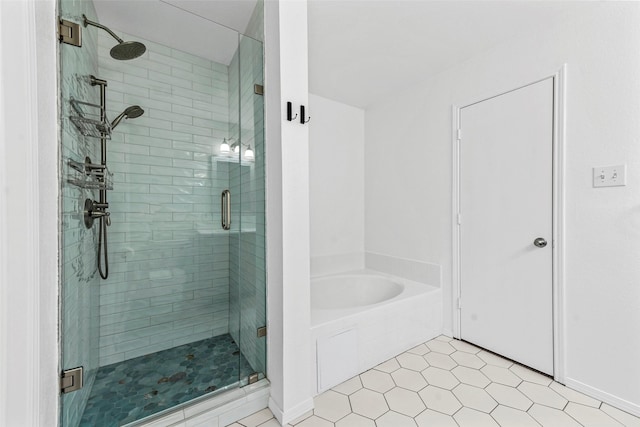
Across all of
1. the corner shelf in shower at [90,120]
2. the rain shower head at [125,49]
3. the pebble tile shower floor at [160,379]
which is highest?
the rain shower head at [125,49]

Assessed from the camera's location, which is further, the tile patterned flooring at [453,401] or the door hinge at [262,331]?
the door hinge at [262,331]

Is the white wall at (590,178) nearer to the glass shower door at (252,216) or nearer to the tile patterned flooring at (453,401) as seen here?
the tile patterned flooring at (453,401)

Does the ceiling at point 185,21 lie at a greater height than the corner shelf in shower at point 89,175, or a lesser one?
greater

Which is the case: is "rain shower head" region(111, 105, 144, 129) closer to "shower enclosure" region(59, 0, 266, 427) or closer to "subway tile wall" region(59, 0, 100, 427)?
"shower enclosure" region(59, 0, 266, 427)

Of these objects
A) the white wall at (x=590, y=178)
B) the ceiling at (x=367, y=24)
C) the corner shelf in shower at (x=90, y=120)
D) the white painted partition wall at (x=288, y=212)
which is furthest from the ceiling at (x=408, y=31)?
the corner shelf in shower at (x=90, y=120)

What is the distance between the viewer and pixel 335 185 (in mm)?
3016

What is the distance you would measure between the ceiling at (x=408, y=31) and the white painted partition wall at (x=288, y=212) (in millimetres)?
407

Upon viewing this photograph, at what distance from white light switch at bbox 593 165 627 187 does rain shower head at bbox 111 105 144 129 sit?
2839mm

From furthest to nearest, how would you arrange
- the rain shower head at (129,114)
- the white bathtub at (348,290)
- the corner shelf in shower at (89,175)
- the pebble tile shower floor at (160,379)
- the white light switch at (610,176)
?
the white bathtub at (348,290) < the rain shower head at (129,114) < the white light switch at (610,176) < the pebble tile shower floor at (160,379) < the corner shelf in shower at (89,175)

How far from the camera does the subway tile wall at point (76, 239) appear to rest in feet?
3.74

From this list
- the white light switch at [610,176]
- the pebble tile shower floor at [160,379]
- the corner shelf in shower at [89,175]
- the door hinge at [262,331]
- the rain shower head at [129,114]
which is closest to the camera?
the corner shelf in shower at [89,175]

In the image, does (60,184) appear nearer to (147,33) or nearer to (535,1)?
(147,33)

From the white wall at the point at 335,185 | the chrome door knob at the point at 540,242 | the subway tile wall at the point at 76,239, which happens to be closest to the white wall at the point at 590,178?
the chrome door knob at the point at 540,242

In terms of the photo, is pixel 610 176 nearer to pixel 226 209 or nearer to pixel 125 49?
pixel 226 209
